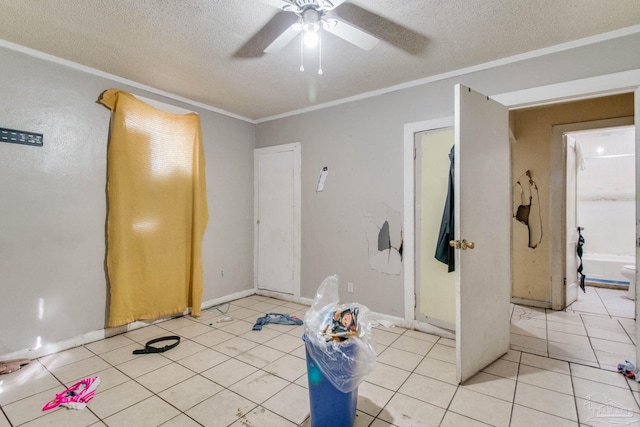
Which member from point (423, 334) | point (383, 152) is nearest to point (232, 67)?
point (383, 152)

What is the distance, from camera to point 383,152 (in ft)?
10.6

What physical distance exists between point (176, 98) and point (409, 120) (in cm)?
256

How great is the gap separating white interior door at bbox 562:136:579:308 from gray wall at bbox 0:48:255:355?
16.3 feet

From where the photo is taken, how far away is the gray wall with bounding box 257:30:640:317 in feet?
8.73

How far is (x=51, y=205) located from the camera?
2.54 meters

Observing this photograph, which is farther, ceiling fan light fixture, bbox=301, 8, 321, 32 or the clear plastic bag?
ceiling fan light fixture, bbox=301, 8, 321, 32

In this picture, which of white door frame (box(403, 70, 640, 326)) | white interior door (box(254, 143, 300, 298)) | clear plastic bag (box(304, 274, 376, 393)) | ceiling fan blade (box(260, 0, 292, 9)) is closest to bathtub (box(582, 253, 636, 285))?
white door frame (box(403, 70, 640, 326))

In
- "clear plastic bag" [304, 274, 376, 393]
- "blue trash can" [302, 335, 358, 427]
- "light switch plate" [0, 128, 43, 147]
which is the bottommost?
"blue trash can" [302, 335, 358, 427]

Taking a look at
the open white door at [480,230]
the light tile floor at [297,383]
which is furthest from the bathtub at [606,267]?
the open white door at [480,230]

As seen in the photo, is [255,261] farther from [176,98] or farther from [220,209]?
[176,98]

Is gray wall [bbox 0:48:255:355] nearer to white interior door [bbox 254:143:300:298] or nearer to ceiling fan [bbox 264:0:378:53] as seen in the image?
white interior door [bbox 254:143:300:298]

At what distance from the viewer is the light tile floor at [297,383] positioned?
68.6 inches

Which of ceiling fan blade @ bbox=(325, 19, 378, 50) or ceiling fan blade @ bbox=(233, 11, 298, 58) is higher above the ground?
ceiling fan blade @ bbox=(233, 11, 298, 58)

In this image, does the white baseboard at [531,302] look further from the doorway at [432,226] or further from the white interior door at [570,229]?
the doorway at [432,226]
